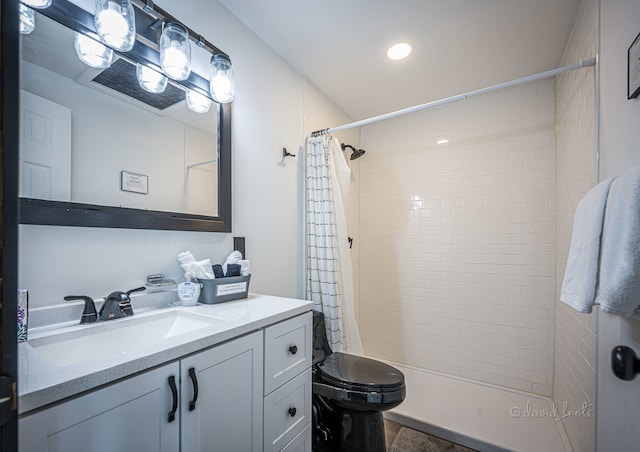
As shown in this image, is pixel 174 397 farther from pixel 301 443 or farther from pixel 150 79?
pixel 150 79

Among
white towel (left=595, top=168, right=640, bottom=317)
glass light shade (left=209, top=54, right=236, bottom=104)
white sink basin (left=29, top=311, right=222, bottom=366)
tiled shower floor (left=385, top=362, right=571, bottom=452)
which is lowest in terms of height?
tiled shower floor (left=385, top=362, right=571, bottom=452)

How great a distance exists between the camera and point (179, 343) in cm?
76

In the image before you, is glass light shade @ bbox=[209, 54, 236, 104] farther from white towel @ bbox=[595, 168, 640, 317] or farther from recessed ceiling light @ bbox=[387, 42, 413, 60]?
white towel @ bbox=[595, 168, 640, 317]

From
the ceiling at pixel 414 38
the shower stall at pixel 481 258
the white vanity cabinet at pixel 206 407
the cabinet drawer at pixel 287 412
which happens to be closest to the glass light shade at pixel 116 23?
the ceiling at pixel 414 38

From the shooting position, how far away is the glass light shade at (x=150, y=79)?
3.67ft

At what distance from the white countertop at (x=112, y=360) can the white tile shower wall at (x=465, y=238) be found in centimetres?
175

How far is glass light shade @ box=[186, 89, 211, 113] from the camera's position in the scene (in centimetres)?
131

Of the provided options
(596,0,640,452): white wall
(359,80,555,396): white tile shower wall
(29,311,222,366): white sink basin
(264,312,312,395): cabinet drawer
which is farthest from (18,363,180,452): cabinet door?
(359,80,555,396): white tile shower wall

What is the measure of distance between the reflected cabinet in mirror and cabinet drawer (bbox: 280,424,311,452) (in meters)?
0.98

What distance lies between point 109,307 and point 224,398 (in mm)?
513

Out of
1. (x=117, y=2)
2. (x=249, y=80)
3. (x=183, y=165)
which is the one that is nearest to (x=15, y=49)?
(x=117, y=2)

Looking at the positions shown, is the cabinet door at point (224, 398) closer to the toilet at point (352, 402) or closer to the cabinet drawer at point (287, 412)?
the cabinet drawer at point (287, 412)

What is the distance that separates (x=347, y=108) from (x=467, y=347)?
230cm

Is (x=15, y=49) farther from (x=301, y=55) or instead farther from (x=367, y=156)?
(x=367, y=156)
